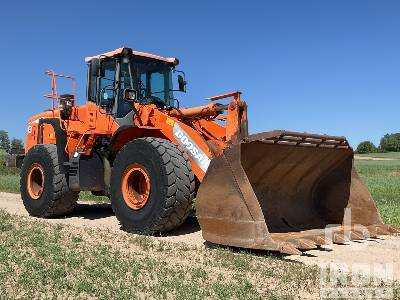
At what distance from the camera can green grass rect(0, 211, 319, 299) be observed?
12.3ft

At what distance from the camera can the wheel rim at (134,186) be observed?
267 inches

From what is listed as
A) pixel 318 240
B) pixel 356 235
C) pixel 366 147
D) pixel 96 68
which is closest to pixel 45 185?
pixel 96 68

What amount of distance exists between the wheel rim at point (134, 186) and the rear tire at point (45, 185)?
7.08 feet

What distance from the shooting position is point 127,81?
7.90 meters

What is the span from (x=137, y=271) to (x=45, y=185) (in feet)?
16.5

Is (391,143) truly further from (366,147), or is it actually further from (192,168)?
(192,168)

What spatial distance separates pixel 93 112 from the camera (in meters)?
8.45

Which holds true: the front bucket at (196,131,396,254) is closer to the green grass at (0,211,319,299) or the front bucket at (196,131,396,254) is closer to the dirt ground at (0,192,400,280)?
the dirt ground at (0,192,400,280)

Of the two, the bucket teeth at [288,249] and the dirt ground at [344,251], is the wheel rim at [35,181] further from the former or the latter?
the bucket teeth at [288,249]

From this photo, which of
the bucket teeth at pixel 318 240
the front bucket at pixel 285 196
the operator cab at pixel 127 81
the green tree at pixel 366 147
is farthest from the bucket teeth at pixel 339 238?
the green tree at pixel 366 147

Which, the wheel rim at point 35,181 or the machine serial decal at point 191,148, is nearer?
the machine serial decal at point 191,148

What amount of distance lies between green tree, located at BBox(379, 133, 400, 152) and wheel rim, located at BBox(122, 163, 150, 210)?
313 feet

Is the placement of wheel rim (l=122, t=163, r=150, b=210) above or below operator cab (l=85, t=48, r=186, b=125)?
below

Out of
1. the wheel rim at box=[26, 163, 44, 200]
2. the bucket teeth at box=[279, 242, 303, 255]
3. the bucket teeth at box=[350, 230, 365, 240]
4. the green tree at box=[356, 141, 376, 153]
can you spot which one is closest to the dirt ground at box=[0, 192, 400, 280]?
the bucket teeth at box=[350, 230, 365, 240]
